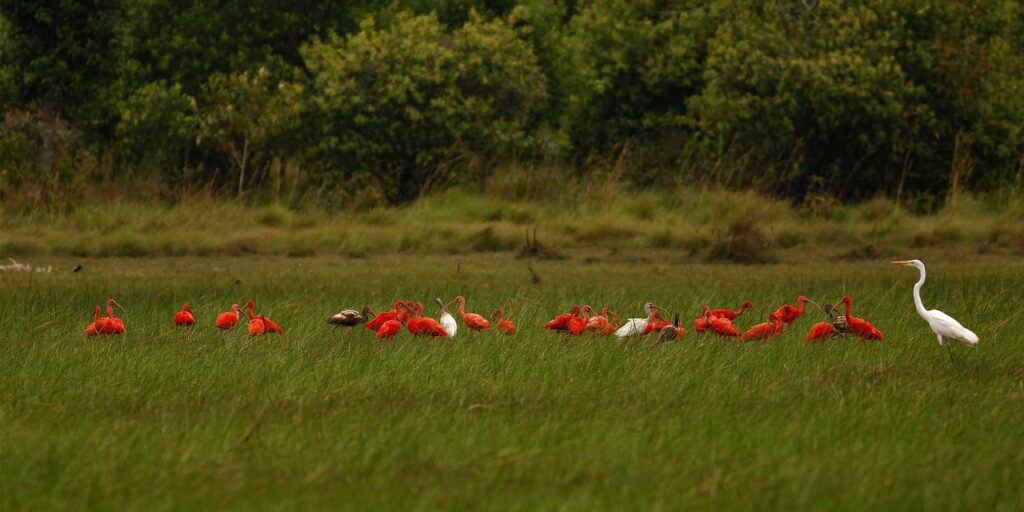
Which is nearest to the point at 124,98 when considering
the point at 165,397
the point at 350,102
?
the point at 350,102

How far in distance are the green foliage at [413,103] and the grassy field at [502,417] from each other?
410 inches

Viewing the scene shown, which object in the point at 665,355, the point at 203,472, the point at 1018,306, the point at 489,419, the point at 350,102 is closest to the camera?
the point at 203,472

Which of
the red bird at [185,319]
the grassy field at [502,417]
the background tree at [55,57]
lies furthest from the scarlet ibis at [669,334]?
the background tree at [55,57]

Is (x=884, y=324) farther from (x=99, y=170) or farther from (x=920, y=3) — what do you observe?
(x=99, y=170)

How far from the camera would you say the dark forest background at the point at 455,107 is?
74.3 ft

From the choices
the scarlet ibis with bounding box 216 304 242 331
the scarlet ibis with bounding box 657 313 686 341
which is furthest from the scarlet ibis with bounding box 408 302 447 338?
the scarlet ibis with bounding box 657 313 686 341

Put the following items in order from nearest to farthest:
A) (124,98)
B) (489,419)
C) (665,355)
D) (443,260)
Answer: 1. (489,419)
2. (665,355)
3. (443,260)
4. (124,98)

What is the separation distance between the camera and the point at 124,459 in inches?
255

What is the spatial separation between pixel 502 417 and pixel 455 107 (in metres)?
16.1

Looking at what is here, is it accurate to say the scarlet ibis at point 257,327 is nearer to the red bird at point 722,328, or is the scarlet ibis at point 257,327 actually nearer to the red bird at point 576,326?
the red bird at point 576,326

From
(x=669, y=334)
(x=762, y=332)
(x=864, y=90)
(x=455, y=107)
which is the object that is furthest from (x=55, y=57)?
(x=762, y=332)

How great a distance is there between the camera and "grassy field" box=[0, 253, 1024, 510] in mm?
6016

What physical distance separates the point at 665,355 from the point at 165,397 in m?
2.96

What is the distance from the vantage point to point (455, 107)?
2336 cm
